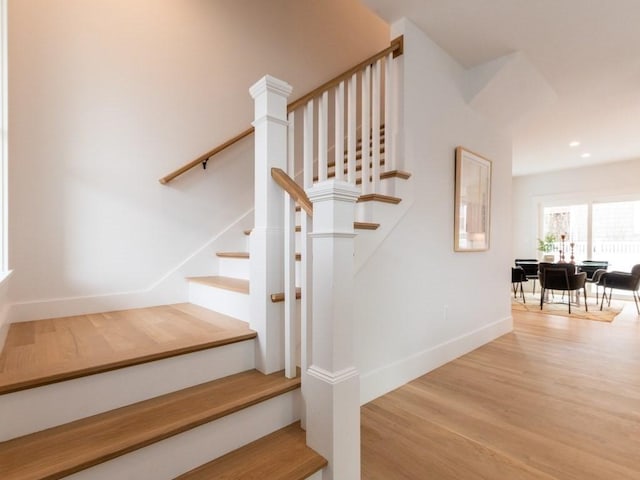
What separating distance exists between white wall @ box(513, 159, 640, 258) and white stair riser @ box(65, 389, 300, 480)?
26.1 ft

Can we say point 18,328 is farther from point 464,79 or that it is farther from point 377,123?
point 464,79

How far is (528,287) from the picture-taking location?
766 centimetres

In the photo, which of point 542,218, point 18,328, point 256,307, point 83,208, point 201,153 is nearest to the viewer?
point 256,307

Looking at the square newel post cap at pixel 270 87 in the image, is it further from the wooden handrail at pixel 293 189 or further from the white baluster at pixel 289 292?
the white baluster at pixel 289 292

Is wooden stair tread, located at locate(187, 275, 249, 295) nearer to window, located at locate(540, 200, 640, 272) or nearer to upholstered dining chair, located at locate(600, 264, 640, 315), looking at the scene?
upholstered dining chair, located at locate(600, 264, 640, 315)

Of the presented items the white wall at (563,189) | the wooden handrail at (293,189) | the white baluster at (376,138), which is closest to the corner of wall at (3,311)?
the wooden handrail at (293,189)

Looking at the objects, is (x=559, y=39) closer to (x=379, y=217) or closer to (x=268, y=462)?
(x=379, y=217)

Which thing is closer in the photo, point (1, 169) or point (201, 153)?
point (1, 169)

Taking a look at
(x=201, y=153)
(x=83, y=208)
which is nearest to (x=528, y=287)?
(x=201, y=153)

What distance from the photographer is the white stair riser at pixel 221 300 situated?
74.0 inches

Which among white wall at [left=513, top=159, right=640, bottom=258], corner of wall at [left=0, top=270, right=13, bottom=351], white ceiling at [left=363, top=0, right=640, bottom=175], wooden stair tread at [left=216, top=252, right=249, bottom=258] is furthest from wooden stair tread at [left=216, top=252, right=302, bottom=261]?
white wall at [left=513, top=159, right=640, bottom=258]

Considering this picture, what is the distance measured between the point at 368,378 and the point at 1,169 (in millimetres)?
2493

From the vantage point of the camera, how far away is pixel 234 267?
2.50m

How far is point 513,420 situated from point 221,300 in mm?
1888
